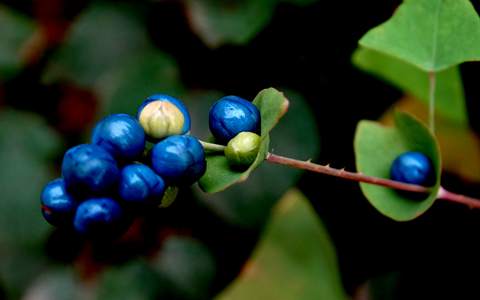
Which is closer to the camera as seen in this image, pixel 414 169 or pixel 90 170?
pixel 90 170

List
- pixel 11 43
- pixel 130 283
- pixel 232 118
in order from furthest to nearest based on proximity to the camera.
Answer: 1. pixel 11 43
2. pixel 130 283
3. pixel 232 118

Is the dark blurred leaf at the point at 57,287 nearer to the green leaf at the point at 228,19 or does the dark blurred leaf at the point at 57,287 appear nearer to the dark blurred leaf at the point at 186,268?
the dark blurred leaf at the point at 186,268

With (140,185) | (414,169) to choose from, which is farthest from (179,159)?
(414,169)

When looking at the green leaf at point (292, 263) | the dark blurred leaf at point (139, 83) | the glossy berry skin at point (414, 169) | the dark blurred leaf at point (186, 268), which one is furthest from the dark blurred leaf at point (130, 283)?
the glossy berry skin at point (414, 169)

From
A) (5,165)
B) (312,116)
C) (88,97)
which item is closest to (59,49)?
(88,97)

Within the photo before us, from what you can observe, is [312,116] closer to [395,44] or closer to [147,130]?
[395,44]

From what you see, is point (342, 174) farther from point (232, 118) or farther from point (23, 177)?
point (23, 177)
